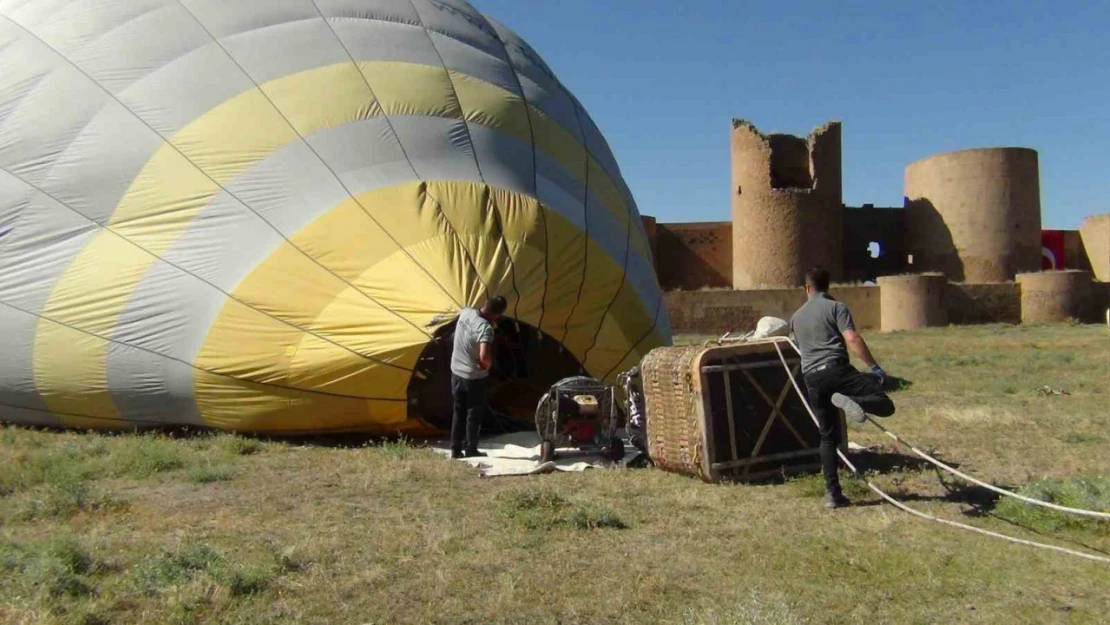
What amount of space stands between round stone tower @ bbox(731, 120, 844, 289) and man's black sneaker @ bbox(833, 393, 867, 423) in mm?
21754

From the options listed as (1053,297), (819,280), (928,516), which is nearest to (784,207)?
(1053,297)

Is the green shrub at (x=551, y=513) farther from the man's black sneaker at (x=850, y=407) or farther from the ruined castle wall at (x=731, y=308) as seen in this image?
the ruined castle wall at (x=731, y=308)

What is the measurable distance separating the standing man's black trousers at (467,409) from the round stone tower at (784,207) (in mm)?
20772

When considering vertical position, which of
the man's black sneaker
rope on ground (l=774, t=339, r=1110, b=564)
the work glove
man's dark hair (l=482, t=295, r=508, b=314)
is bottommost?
rope on ground (l=774, t=339, r=1110, b=564)

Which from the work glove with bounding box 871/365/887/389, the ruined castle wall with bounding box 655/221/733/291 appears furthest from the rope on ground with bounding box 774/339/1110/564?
the ruined castle wall with bounding box 655/221/733/291

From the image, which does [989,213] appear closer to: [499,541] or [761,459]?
[761,459]

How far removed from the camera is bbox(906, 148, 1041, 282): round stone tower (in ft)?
89.9

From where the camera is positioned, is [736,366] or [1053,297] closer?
[736,366]

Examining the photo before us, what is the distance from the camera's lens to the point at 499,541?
4332 mm

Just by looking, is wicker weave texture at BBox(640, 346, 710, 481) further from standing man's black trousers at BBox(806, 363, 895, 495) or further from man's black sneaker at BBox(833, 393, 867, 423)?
man's black sneaker at BBox(833, 393, 867, 423)

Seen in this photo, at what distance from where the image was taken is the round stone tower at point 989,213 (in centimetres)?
2739

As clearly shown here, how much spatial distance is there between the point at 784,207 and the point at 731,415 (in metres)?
21.5

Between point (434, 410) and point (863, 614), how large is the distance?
4.74m

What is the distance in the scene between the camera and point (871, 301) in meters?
24.7
